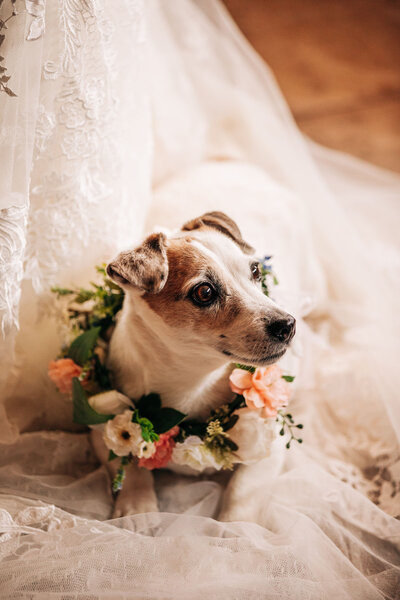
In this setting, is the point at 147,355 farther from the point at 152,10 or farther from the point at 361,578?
the point at 152,10

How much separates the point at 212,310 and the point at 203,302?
0.10ft

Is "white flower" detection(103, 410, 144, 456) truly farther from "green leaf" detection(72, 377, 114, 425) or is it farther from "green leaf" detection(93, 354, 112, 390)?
"green leaf" detection(93, 354, 112, 390)

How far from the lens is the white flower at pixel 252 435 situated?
4.47 feet

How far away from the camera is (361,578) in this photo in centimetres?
121

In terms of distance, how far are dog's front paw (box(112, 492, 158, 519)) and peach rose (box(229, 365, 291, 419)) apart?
17.4 inches

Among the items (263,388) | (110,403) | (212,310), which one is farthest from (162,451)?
(212,310)

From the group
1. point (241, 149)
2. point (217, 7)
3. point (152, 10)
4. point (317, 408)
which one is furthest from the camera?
point (241, 149)

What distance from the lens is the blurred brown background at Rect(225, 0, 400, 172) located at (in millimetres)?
3383

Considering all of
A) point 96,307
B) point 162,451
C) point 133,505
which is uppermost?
point 96,307

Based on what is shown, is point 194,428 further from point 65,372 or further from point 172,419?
point 65,372

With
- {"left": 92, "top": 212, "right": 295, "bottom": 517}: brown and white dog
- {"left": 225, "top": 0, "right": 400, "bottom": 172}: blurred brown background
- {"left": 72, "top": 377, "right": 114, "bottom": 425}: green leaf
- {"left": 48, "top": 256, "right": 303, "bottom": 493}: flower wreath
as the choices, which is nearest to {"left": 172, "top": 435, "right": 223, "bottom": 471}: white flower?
{"left": 48, "top": 256, "right": 303, "bottom": 493}: flower wreath

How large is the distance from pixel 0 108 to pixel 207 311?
0.70 metres

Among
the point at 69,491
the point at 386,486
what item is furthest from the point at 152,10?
the point at 386,486

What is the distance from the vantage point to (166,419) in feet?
4.50
